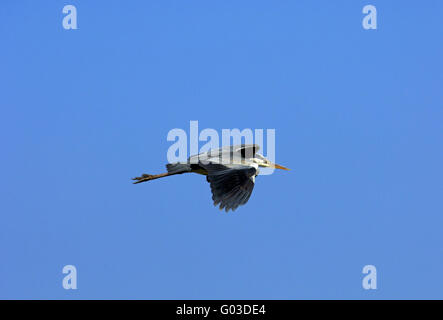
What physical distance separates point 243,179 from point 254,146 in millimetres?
2781

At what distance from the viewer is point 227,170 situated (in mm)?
12391

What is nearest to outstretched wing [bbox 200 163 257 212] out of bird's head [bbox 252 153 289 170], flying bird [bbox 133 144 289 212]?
flying bird [bbox 133 144 289 212]

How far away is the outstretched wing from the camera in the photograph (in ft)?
38.1

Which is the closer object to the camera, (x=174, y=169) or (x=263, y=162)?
(x=174, y=169)

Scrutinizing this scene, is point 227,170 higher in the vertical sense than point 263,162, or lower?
lower

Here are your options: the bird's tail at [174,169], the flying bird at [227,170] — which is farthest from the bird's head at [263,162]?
the bird's tail at [174,169]

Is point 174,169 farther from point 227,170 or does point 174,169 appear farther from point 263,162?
point 263,162

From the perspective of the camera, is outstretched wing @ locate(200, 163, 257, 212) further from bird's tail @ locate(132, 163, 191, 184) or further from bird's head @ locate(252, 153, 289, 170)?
bird's head @ locate(252, 153, 289, 170)


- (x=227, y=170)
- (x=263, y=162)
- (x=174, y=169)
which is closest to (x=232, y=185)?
(x=227, y=170)

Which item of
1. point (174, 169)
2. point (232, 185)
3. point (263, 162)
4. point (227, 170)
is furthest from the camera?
point (263, 162)

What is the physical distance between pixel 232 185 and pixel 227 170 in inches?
20.0

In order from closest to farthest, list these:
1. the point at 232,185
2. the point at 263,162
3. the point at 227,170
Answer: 1. the point at 232,185
2. the point at 227,170
3. the point at 263,162
